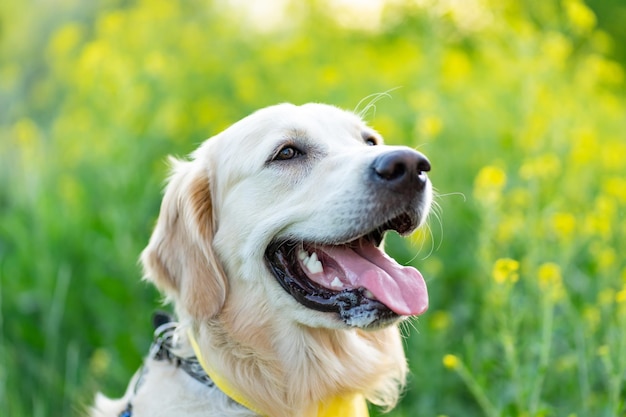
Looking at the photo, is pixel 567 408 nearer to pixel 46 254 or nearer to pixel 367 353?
pixel 367 353

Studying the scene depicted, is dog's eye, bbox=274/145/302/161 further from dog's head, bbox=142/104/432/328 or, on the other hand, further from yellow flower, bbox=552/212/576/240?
yellow flower, bbox=552/212/576/240

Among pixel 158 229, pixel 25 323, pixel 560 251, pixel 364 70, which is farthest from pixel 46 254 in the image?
pixel 364 70

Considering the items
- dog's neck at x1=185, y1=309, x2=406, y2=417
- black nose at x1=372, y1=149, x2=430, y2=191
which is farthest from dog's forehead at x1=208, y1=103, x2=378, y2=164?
dog's neck at x1=185, y1=309, x2=406, y2=417

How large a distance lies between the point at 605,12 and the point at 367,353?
990 cm

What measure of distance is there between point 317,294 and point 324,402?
16.6 inches

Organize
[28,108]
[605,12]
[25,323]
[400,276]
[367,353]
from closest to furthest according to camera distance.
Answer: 1. [400,276]
2. [367,353]
3. [25,323]
4. [28,108]
5. [605,12]

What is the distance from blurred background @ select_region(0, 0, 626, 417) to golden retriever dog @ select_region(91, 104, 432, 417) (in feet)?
1.50

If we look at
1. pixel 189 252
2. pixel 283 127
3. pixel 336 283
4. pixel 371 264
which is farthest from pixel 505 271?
pixel 189 252

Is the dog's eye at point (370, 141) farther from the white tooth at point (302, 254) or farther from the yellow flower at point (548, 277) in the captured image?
the yellow flower at point (548, 277)

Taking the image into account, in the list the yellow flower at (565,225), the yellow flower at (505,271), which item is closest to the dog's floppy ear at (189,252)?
the yellow flower at (505,271)

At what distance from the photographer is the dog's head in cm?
266

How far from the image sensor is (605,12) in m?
11.4

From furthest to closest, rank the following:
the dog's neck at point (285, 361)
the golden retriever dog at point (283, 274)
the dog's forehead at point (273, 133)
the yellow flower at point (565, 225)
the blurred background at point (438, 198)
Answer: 1. the blurred background at point (438, 198)
2. the yellow flower at point (565, 225)
3. the dog's forehead at point (273, 133)
4. the dog's neck at point (285, 361)
5. the golden retriever dog at point (283, 274)

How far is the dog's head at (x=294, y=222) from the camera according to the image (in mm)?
2664
